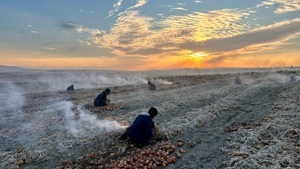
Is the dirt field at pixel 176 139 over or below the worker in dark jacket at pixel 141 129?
below

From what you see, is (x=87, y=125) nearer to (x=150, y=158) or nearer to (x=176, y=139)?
(x=176, y=139)

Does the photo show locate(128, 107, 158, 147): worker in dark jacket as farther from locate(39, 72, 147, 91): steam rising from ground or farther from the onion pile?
locate(39, 72, 147, 91): steam rising from ground

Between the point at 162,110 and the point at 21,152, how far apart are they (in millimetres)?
11260

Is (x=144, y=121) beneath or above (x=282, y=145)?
above

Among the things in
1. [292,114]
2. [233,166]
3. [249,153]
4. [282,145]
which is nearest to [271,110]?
[292,114]

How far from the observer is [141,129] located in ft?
44.4

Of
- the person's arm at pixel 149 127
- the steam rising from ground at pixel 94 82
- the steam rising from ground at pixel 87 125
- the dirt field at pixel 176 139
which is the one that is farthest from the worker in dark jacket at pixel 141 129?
the steam rising from ground at pixel 94 82

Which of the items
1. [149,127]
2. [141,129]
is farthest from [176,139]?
[141,129]

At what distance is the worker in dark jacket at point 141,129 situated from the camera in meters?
13.5

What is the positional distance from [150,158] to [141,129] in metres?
1.75

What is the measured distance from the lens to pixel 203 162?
39.3 feet

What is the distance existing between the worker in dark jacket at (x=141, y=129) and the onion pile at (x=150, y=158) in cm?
43

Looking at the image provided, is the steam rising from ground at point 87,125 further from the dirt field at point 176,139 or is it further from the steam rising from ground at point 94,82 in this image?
the steam rising from ground at point 94,82

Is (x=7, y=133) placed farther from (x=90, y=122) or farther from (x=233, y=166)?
(x=233, y=166)
